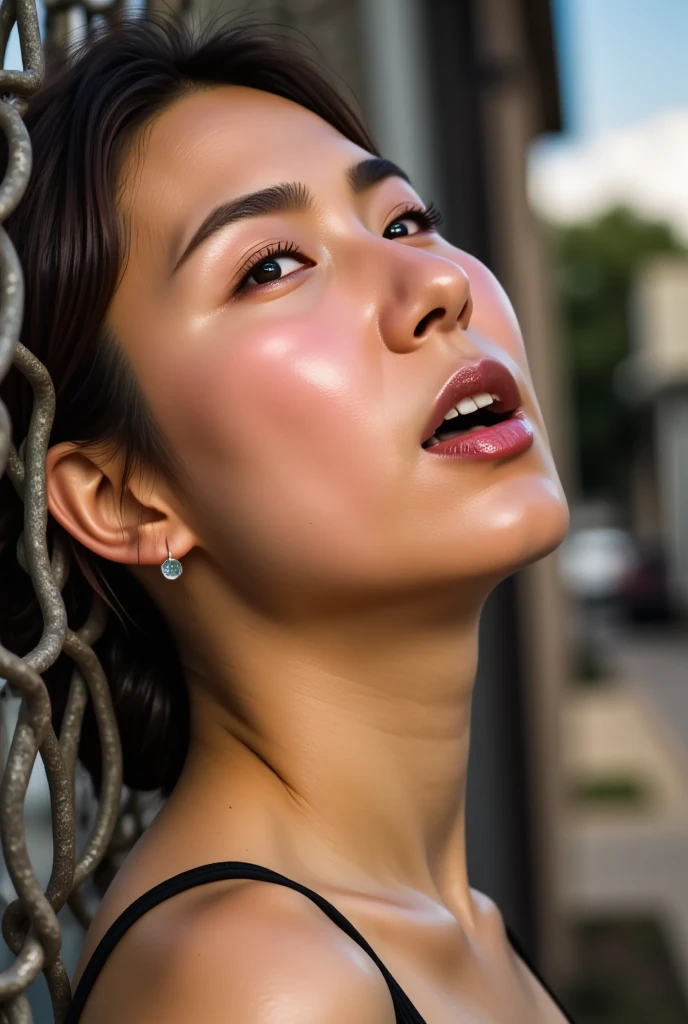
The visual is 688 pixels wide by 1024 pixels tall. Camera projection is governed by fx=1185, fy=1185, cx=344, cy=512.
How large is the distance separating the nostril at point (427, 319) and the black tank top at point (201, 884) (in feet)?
2.00

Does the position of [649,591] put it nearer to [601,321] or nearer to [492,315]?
[492,315]

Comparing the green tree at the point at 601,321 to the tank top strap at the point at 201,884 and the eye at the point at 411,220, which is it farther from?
the tank top strap at the point at 201,884

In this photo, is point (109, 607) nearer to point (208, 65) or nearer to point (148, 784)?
point (148, 784)

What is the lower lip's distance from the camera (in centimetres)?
133

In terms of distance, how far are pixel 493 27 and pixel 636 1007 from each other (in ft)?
14.5

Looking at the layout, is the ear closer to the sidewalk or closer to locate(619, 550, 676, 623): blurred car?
the sidewalk

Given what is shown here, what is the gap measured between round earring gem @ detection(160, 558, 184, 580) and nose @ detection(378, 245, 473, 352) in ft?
1.17

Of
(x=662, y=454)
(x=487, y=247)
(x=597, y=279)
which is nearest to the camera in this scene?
(x=487, y=247)

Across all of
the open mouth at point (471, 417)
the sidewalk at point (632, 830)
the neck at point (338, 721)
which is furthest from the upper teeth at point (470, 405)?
the sidewalk at point (632, 830)

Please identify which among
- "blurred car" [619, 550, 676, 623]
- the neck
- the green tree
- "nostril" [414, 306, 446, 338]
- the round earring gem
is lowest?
the green tree

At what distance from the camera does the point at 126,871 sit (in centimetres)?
134

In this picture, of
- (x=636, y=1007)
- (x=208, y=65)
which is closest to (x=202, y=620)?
(x=208, y=65)

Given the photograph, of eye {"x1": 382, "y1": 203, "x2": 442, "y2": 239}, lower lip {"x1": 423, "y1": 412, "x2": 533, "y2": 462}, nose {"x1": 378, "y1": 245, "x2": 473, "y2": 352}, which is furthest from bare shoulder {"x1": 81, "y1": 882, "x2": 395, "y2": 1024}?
eye {"x1": 382, "y1": 203, "x2": 442, "y2": 239}

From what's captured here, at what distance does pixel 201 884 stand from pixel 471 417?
0.63m
